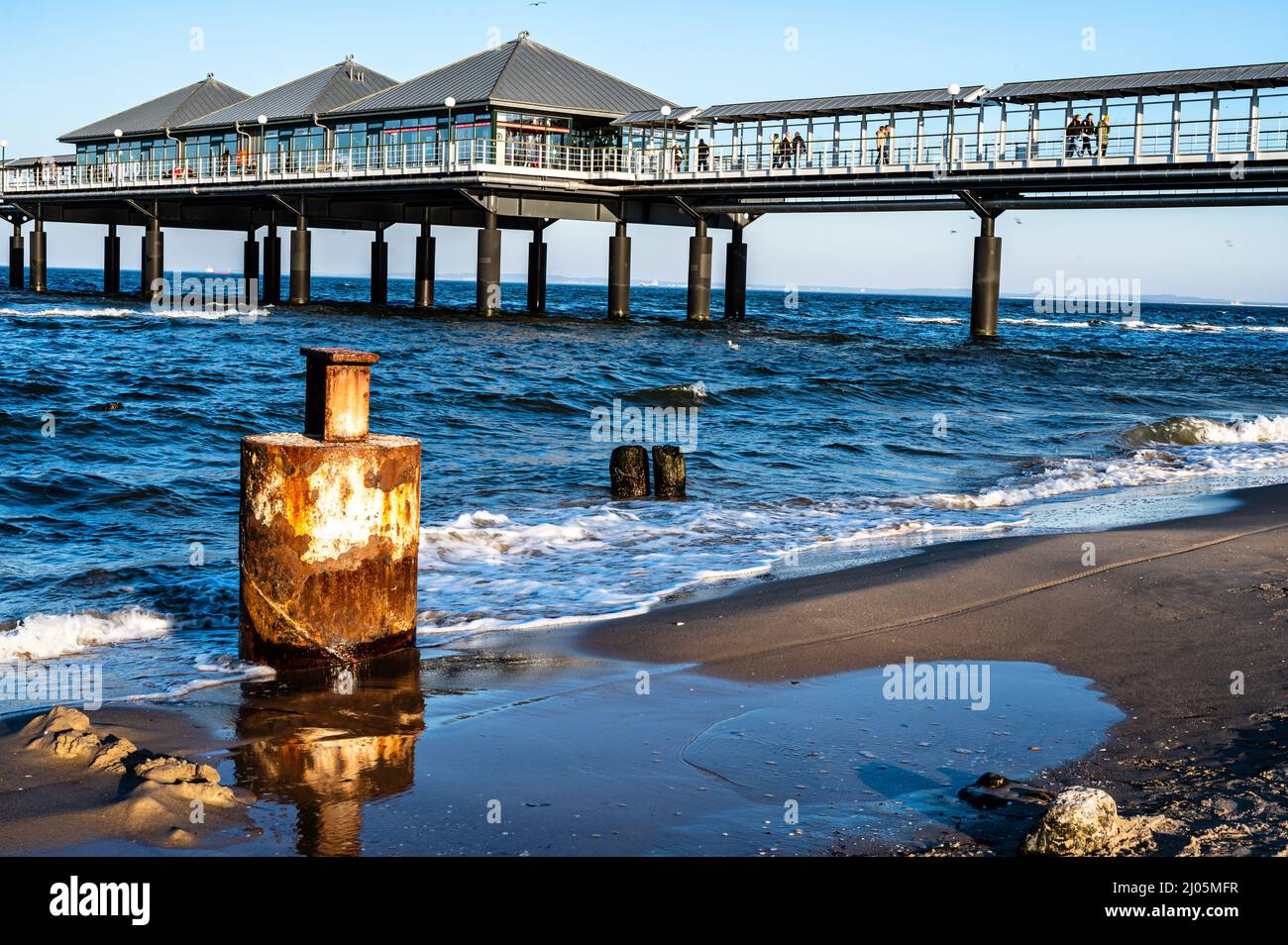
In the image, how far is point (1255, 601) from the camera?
7.66 meters

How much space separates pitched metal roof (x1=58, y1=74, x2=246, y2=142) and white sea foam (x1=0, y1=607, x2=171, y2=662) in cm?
5729

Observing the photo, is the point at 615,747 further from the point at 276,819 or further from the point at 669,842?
the point at 276,819

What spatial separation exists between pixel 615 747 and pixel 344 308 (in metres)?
49.3

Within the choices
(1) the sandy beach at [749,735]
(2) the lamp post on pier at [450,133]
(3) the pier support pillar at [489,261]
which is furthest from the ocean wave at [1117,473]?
(2) the lamp post on pier at [450,133]

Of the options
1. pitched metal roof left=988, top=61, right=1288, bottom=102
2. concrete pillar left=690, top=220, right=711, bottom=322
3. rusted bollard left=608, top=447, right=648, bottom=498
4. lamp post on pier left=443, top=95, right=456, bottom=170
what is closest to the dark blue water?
rusted bollard left=608, top=447, right=648, bottom=498

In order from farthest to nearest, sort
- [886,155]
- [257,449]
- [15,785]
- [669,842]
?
[886,155], [257,449], [15,785], [669,842]

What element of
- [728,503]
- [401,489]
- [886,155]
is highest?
[886,155]

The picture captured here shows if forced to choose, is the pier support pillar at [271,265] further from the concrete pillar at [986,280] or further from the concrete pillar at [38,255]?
the concrete pillar at [986,280]

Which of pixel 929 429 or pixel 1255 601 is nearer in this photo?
pixel 1255 601

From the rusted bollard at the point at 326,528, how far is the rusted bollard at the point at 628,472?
6659 millimetres

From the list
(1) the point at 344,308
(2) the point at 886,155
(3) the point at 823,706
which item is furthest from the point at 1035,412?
(1) the point at 344,308

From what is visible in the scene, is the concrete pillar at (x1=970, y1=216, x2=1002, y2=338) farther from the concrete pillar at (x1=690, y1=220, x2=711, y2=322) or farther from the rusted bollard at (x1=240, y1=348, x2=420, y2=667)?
the rusted bollard at (x1=240, y1=348, x2=420, y2=667)

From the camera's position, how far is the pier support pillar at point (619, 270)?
4512cm
